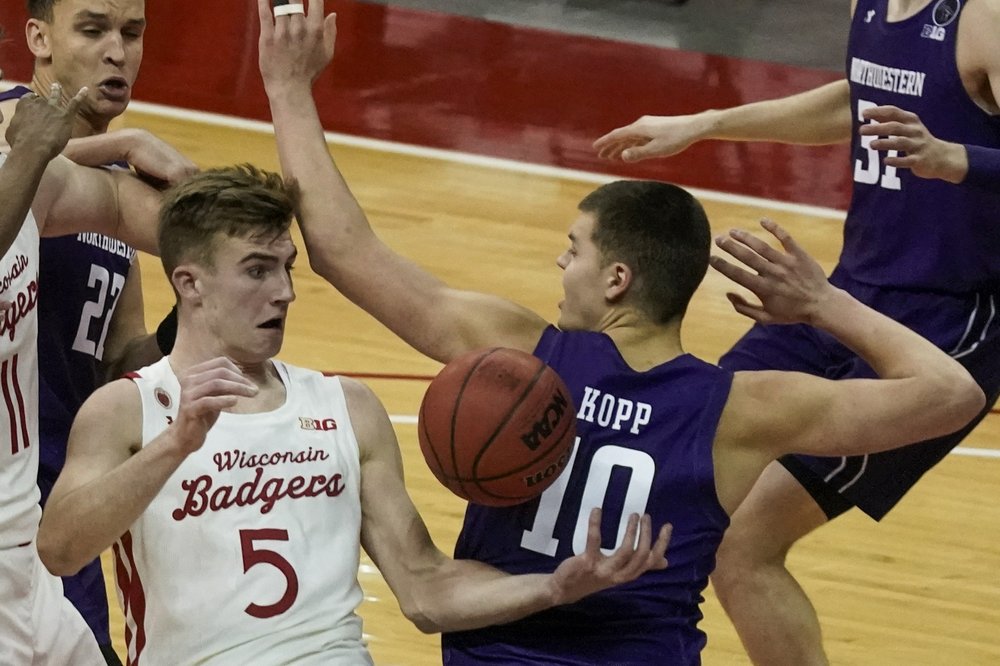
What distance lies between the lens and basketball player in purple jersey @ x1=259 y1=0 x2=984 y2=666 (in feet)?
12.0

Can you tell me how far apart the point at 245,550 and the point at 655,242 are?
1.05 m

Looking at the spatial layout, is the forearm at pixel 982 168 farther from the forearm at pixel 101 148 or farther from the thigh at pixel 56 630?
the thigh at pixel 56 630

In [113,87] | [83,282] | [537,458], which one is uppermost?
[113,87]

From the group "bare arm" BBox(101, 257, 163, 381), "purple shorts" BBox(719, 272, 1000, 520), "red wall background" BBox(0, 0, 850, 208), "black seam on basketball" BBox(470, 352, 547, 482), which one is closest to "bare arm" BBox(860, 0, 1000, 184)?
"purple shorts" BBox(719, 272, 1000, 520)

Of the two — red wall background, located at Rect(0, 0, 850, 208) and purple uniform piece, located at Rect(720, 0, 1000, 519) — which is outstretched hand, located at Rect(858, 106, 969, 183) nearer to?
purple uniform piece, located at Rect(720, 0, 1000, 519)

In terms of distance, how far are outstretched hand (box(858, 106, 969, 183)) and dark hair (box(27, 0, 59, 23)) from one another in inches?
82.8

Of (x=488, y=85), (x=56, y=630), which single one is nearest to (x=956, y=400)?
(x=56, y=630)

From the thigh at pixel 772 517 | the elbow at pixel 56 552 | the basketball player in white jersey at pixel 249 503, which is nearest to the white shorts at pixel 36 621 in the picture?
the basketball player in white jersey at pixel 249 503

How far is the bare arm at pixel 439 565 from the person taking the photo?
333 cm

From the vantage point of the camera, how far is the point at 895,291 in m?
5.09

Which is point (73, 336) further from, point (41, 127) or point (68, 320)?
point (41, 127)

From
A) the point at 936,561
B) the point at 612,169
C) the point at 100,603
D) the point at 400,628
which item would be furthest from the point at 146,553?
the point at 612,169

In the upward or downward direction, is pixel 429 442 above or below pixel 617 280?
below

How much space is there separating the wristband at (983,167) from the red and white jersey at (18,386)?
7.31 ft
